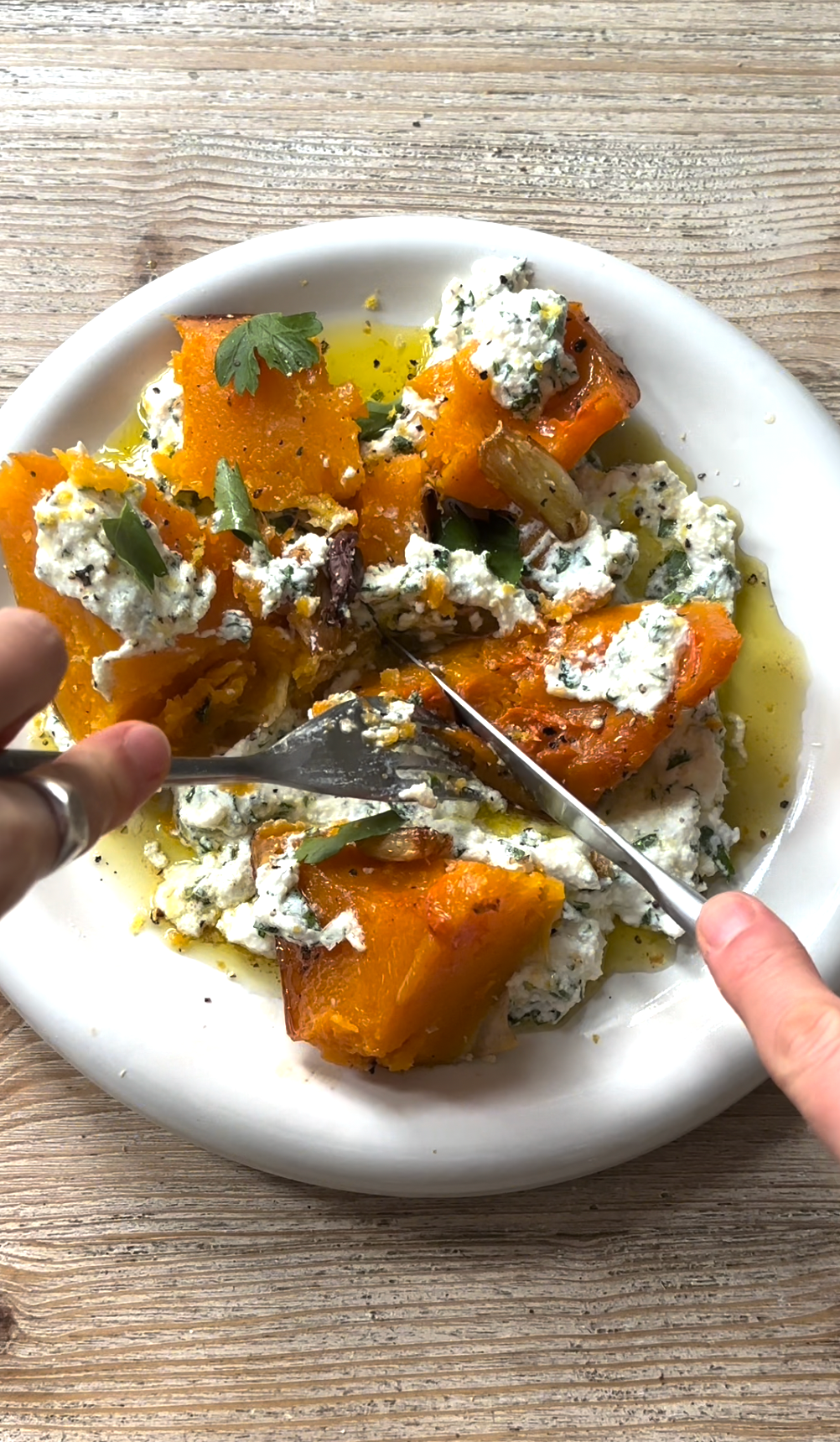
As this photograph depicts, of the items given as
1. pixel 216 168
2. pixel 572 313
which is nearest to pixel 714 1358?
pixel 572 313

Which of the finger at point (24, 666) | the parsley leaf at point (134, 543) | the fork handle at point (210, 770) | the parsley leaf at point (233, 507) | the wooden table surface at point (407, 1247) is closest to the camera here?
the finger at point (24, 666)

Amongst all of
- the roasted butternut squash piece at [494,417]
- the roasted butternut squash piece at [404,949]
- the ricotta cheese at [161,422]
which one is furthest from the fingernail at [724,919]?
the ricotta cheese at [161,422]

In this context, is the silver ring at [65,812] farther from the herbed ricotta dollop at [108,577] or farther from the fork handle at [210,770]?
the herbed ricotta dollop at [108,577]

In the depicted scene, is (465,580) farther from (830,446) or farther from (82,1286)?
(82,1286)

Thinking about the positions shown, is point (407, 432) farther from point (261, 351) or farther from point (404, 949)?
point (404, 949)

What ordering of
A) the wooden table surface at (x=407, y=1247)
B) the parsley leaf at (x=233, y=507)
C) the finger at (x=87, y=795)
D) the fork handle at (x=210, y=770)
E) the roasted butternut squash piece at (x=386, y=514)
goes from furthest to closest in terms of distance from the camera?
the wooden table surface at (x=407, y=1247), the roasted butternut squash piece at (x=386, y=514), the parsley leaf at (x=233, y=507), the fork handle at (x=210, y=770), the finger at (x=87, y=795)

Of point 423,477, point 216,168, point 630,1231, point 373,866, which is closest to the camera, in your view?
point 373,866

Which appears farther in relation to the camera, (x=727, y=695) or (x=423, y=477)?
(x=727, y=695)
